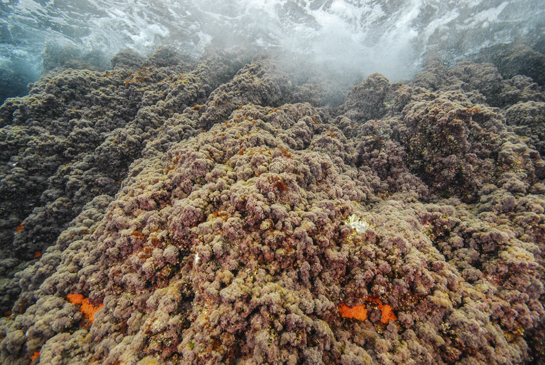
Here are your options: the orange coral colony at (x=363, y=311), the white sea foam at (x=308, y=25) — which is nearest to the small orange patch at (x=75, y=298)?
the orange coral colony at (x=363, y=311)

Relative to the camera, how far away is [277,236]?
5.12 meters

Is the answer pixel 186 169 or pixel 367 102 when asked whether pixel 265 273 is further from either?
pixel 367 102

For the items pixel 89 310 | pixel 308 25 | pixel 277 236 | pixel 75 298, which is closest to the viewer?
pixel 277 236

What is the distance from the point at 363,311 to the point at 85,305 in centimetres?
751

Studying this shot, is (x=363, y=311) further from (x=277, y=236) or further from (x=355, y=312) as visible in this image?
(x=277, y=236)

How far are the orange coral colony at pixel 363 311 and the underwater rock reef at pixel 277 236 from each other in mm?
24

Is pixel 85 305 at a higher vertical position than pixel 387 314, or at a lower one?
lower

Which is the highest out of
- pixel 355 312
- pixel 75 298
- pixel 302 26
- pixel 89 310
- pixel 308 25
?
pixel 308 25

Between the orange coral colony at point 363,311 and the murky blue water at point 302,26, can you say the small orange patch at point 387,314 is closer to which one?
the orange coral colony at point 363,311

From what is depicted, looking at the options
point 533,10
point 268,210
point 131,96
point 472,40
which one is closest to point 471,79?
point 472,40

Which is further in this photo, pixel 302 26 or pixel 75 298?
pixel 302 26

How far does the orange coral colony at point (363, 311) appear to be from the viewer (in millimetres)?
4739

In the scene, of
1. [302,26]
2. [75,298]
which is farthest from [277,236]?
[302,26]

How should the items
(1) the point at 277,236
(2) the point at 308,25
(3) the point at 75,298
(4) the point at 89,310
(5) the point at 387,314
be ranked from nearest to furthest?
(5) the point at 387,314
(1) the point at 277,236
(4) the point at 89,310
(3) the point at 75,298
(2) the point at 308,25
